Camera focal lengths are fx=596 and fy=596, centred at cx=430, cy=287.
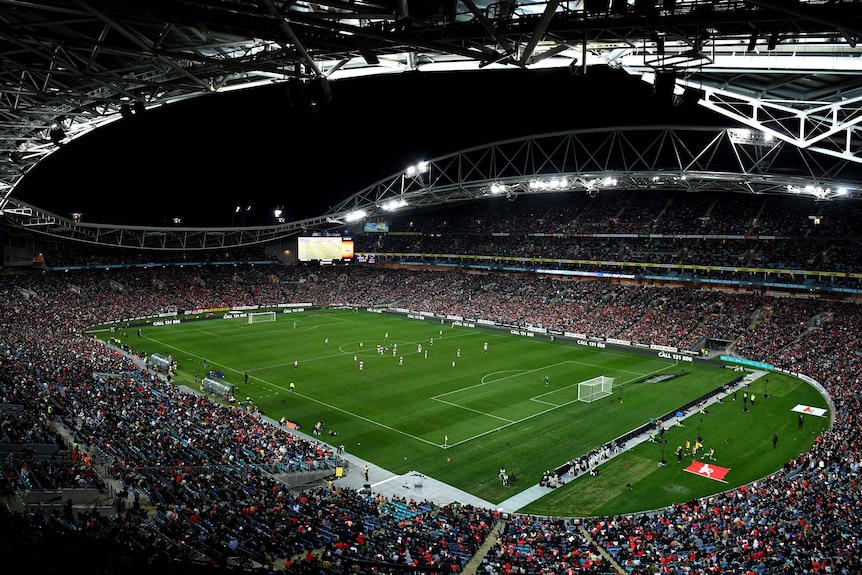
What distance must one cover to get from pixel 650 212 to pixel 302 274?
5104 cm

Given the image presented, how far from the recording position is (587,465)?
29000 mm

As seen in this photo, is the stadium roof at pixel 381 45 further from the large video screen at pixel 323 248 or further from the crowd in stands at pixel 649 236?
the large video screen at pixel 323 248

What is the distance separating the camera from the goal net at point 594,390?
4025cm

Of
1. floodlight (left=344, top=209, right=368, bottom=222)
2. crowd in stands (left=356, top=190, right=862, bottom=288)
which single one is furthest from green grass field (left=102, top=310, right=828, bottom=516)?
floodlight (left=344, top=209, right=368, bottom=222)

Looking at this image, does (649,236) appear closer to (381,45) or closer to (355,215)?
(355,215)

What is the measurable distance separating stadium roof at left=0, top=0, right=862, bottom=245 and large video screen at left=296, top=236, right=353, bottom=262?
47.8 m

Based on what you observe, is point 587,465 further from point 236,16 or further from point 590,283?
point 590,283

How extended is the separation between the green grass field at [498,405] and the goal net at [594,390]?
1.87ft

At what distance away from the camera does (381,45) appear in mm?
15555

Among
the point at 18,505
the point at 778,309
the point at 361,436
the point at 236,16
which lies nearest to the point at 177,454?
the point at 18,505

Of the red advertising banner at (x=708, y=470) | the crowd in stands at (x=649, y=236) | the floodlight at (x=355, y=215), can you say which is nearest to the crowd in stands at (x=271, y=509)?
the red advertising banner at (x=708, y=470)

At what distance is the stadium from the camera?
16891 millimetres

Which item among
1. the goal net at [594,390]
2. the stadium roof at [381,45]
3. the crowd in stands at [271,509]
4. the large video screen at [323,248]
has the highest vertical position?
the stadium roof at [381,45]

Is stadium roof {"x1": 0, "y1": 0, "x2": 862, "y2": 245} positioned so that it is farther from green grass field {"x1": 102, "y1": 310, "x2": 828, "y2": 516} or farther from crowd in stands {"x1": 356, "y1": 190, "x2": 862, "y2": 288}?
crowd in stands {"x1": 356, "y1": 190, "x2": 862, "y2": 288}
